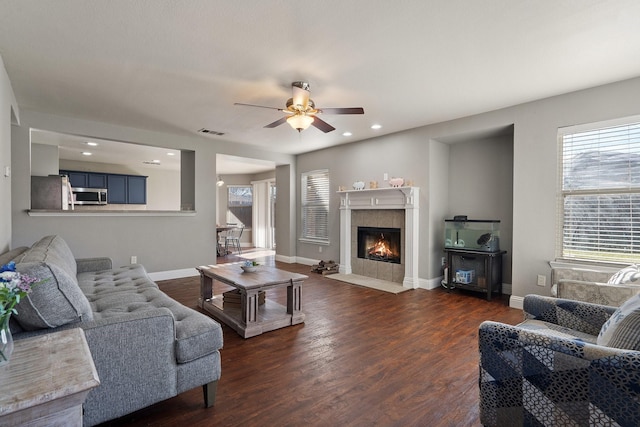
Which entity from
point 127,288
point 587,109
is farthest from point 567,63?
point 127,288

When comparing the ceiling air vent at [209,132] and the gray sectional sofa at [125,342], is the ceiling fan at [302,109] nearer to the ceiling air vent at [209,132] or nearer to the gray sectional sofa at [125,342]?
the gray sectional sofa at [125,342]

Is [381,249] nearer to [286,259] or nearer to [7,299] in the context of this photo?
[286,259]

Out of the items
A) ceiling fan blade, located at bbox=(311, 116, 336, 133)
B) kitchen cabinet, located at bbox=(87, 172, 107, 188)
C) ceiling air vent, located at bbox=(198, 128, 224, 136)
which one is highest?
ceiling air vent, located at bbox=(198, 128, 224, 136)

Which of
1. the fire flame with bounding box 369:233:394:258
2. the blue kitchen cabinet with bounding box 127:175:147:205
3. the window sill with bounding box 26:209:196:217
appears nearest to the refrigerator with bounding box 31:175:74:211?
the window sill with bounding box 26:209:196:217

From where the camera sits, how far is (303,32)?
2.29m

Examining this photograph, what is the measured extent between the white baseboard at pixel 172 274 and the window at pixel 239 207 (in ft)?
16.1

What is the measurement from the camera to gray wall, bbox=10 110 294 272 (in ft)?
13.5

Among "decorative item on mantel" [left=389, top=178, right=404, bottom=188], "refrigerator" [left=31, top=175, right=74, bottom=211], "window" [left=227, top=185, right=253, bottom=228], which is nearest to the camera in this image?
"refrigerator" [left=31, top=175, right=74, bottom=211]

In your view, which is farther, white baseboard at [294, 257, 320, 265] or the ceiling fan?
white baseboard at [294, 257, 320, 265]

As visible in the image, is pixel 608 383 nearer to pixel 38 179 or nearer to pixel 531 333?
pixel 531 333

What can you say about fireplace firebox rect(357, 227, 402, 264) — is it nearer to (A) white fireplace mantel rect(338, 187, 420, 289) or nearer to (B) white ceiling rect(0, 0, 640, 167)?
(A) white fireplace mantel rect(338, 187, 420, 289)

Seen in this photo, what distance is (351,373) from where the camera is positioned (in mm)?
2254

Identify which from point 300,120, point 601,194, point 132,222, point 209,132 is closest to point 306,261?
point 209,132

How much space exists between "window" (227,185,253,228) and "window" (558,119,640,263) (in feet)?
28.0
